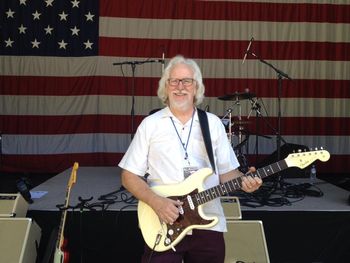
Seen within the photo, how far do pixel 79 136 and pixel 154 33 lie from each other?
2140mm

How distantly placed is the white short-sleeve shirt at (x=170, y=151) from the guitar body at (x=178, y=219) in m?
0.06

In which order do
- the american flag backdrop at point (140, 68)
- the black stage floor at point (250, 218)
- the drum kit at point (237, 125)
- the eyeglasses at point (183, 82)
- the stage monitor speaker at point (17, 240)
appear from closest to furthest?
the eyeglasses at point (183, 82)
the stage monitor speaker at point (17, 240)
the black stage floor at point (250, 218)
the drum kit at point (237, 125)
the american flag backdrop at point (140, 68)

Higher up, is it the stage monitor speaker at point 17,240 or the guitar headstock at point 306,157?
the guitar headstock at point 306,157

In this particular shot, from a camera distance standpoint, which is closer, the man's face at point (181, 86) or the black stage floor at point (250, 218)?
the man's face at point (181, 86)

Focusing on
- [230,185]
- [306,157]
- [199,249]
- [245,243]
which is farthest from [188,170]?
[245,243]

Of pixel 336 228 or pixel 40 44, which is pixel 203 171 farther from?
pixel 40 44

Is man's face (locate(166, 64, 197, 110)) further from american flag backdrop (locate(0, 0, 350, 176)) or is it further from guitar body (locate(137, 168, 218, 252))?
american flag backdrop (locate(0, 0, 350, 176))

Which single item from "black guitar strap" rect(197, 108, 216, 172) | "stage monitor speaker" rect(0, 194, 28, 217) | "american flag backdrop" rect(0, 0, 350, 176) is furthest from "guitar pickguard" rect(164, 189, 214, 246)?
"american flag backdrop" rect(0, 0, 350, 176)

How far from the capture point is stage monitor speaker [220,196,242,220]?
342cm

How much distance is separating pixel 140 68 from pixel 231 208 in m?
4.25

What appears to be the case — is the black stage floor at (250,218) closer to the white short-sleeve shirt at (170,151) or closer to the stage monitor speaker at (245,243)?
the stage monitor speaker at (245,243)

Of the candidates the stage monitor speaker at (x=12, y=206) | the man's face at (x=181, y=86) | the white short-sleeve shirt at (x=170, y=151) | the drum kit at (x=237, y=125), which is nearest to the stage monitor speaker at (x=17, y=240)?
the stage monitor speaker at (x=12, y=206)

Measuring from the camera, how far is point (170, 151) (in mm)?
2355

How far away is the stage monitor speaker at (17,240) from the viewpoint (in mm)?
3025
